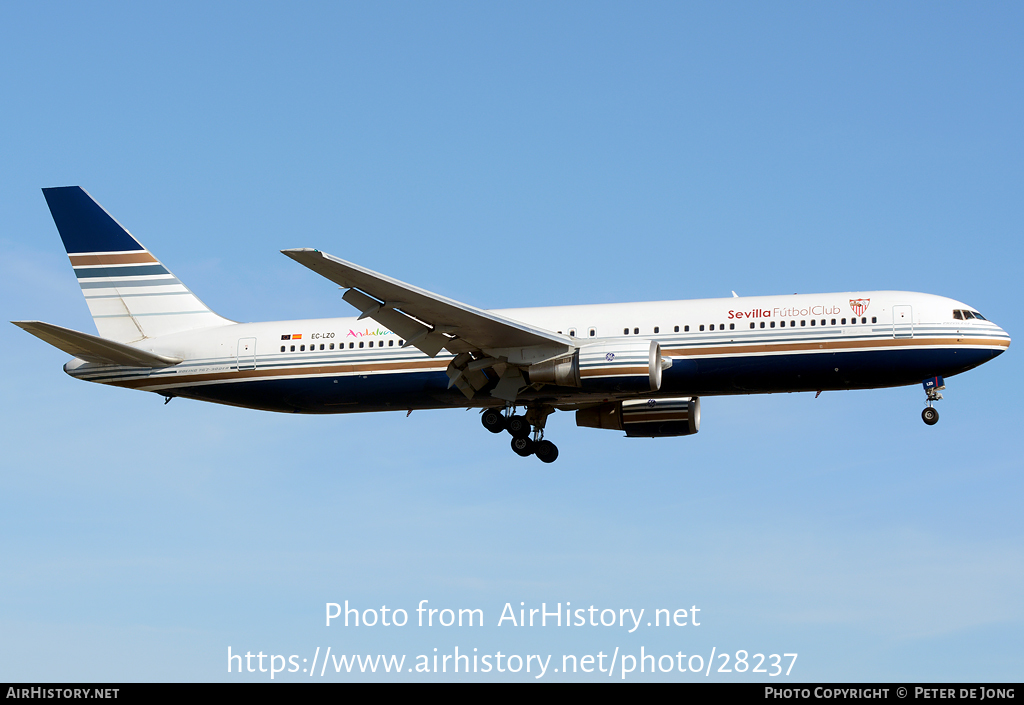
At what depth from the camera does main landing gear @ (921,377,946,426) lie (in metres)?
32.5

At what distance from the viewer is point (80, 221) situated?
40281 mm

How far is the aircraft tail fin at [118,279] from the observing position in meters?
39.2

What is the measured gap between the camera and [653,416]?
36812 mm

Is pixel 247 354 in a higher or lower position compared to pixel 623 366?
higher

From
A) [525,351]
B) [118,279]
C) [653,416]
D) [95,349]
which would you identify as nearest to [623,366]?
[525,351]

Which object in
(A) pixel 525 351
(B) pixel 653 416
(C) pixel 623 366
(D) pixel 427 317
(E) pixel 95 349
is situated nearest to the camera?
(C) pixel 623 366

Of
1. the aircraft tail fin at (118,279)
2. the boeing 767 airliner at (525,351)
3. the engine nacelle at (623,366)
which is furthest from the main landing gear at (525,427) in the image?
the aircraft tail fin at (118,279)

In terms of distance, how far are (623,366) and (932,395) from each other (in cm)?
865

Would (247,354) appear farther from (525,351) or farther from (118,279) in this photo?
(525,351)

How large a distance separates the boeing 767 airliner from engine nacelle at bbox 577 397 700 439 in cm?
5

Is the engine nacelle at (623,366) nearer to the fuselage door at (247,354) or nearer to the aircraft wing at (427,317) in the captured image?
the aircraft wing at (427,317)

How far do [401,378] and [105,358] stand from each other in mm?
9579

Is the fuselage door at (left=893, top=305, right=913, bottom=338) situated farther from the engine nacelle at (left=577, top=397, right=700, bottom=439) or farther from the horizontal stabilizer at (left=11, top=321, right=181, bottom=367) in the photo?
the horizontal stabilizer at (left=11, top=321, right=181, bottom=367)
